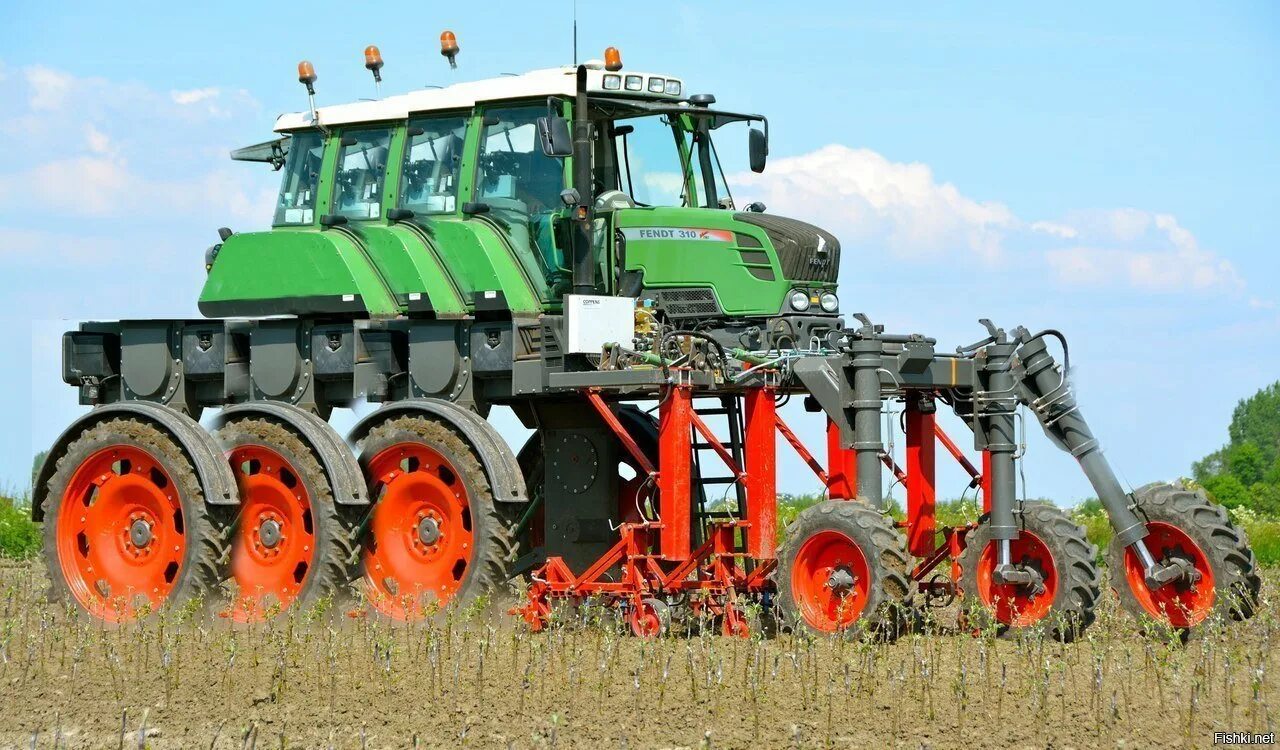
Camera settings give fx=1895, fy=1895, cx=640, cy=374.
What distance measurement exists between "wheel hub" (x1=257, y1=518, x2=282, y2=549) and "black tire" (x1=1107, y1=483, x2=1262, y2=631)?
6666mm

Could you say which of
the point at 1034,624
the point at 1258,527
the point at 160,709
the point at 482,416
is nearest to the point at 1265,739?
the point at 1034,624

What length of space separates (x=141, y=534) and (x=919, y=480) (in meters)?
6.68

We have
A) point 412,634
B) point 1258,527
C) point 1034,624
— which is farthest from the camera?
point 1258,527

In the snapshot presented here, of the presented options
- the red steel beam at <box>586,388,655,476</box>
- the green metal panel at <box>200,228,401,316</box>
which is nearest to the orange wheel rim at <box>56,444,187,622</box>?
the green metal panel at <box>200,228,401,316</box>

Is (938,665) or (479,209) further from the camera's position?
(479,209)

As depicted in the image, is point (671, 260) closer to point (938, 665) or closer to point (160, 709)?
point (938, 665)

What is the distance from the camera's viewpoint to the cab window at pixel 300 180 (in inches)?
652

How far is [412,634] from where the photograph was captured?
14031 mm

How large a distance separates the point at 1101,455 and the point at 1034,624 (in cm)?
134

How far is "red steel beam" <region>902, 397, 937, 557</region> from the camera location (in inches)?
540

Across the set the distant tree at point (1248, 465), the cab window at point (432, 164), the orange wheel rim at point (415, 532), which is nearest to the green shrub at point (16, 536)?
the orange wheel rim at point (415, 532)

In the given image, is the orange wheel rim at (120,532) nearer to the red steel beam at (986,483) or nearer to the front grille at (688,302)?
→ the front grille at (688,302)

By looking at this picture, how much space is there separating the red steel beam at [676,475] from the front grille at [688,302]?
4.40 feet

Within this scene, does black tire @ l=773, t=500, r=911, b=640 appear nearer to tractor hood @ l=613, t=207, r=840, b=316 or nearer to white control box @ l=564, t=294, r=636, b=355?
white control box @ l=564, t=294, r=636, b=355
